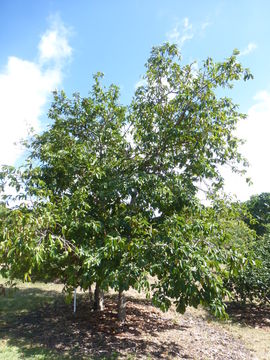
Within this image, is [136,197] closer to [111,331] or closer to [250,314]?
[111,331]

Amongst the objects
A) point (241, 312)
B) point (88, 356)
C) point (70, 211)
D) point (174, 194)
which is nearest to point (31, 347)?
point (88, 356)

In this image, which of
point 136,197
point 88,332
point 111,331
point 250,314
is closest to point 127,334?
point 111,331

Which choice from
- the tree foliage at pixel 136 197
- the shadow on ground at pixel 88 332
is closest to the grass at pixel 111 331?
the shadow on ground at pixel 88 332

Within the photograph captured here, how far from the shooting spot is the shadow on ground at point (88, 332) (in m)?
5.76

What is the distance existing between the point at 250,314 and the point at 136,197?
733 cm

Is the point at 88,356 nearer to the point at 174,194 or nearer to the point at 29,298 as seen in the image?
the point at 174,194

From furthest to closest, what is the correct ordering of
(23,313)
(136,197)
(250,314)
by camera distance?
(250,314) → (23,313) → (136,197)

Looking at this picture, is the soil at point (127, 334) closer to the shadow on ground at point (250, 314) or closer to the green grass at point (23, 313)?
the green grass at point (23, 313)

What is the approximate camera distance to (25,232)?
162 inches

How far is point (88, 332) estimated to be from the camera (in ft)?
22.6

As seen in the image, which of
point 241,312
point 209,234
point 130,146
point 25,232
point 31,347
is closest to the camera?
point 25,232

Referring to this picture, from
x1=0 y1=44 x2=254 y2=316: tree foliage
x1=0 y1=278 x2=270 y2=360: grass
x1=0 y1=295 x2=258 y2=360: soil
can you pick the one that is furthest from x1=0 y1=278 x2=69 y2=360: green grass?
x1=0 y1=44 x2=254 y2=316: tree foliage

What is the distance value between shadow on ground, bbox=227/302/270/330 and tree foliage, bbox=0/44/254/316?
12.8 ft

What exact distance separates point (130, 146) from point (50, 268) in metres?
3.63
